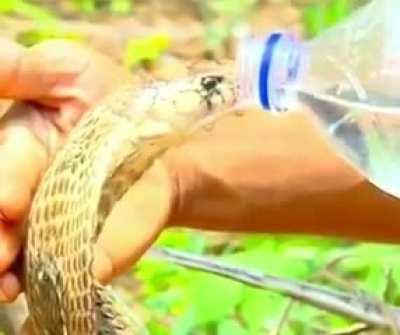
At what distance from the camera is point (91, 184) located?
3.84 feet

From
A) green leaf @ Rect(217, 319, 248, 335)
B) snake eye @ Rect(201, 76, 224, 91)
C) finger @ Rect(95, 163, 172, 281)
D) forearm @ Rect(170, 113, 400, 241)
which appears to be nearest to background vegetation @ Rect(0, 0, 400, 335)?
green leaf @ Rect(217, 319, 248, 335)

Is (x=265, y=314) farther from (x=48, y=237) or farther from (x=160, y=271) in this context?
(x=48, y=237)

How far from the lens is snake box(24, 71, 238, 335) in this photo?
3.74 ft

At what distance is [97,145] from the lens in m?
1.20

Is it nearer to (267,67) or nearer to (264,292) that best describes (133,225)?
(267,67)

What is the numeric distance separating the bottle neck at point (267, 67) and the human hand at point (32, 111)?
0.66 feet

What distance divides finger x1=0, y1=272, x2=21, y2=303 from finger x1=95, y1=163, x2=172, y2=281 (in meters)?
0.09

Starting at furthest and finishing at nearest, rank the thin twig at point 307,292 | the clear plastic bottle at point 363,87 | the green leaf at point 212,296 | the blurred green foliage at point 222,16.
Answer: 1. the blurred green foliage at point 222,16
2. the green leaf at point 212,296
3. the thin twig at point 307,292
4. the clear plastic bottle at point 363,87

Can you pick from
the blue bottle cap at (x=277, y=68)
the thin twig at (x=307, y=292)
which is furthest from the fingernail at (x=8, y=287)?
the thin twig at (x=307, y=292)

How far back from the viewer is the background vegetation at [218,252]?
2068 millimetres

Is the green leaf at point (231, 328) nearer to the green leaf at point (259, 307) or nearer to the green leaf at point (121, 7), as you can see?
the green leaf at point (259, 307)

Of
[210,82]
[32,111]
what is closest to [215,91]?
[210,82]

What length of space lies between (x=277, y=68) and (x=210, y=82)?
55 mm

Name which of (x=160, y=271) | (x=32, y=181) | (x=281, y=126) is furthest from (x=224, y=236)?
(x=32, y=181)
